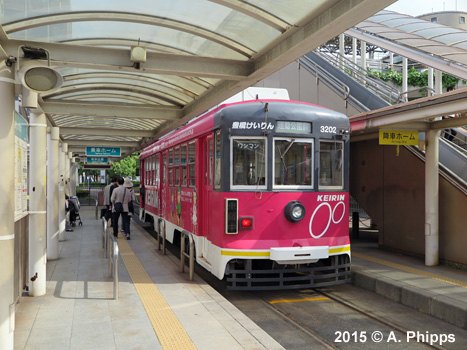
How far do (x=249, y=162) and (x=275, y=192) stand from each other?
1.96ft

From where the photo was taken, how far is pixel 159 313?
18.0 feet

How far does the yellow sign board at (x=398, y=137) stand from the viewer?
8.88 metres

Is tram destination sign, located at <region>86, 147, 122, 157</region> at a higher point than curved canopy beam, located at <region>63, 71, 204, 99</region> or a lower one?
lower

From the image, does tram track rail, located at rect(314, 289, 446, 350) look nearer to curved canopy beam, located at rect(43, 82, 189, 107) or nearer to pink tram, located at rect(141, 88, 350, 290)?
pink tram, located at rect(141, 88, 350, 290)

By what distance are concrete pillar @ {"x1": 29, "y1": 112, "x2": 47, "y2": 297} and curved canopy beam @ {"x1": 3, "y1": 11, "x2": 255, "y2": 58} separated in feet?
8.42

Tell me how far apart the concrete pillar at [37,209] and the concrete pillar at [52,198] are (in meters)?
2.08

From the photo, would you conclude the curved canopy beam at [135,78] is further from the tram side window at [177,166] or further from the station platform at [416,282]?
the station platform at [416,282]

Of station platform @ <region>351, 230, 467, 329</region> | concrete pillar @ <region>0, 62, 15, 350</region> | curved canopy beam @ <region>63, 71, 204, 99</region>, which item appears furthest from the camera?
curved canopy beam @ <region>63, 71, 204, 99</region>

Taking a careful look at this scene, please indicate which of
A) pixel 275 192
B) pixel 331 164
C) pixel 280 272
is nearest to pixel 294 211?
pixel 275 192

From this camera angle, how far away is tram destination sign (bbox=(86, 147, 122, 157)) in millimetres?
19781

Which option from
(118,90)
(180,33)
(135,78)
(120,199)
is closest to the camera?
(180,33)

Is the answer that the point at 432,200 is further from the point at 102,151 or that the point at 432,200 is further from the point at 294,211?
the point at 102,151

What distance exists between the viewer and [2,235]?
402 cm

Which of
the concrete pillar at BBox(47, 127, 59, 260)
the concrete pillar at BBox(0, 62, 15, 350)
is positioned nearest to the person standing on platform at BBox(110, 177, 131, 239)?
the concrete pillar at BBox(47, 127, 59, 260)
